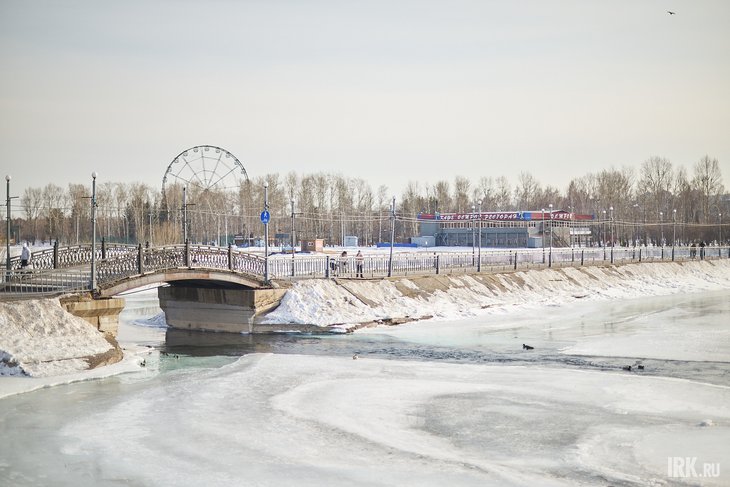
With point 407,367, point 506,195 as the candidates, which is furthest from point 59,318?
point 506,195

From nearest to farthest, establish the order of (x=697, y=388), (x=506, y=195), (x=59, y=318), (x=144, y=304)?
(x=697, y=388), (x=59, y=318), (x=144, y=304), (x=506, y=195)

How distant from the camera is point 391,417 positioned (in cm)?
2014

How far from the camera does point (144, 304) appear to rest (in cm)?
5300

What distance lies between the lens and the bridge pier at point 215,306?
1518 inches

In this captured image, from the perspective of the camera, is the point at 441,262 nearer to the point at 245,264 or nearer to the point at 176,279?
the point at 245,264

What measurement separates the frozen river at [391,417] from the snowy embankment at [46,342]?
→ 65.2 inches

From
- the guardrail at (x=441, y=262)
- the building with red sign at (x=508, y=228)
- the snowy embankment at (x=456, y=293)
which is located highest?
the building with red sign at (x=508, y=228)

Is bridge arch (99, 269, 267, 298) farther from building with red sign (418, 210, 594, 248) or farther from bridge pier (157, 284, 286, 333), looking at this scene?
building with red sign (418, 210, 594, 248)

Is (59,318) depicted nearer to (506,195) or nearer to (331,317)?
(331,317)

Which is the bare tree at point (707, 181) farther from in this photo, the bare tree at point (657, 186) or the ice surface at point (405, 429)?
the ice surface at point (405, 429)

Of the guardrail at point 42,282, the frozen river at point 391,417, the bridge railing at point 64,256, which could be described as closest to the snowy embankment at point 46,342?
the guardrail at point 42,282

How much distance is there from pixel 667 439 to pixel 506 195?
6115 inches

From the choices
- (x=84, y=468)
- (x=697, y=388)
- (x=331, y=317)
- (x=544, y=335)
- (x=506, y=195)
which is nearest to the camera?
(x=84, y=468)

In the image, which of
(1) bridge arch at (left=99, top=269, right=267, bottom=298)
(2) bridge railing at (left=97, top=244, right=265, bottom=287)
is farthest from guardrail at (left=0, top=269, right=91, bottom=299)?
(1) bridge arch at (left=99, top=269, right=267, bottom=298)
